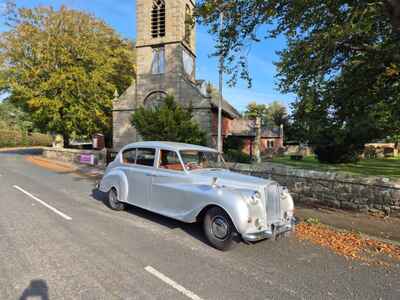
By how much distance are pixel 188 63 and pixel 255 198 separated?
24206mm

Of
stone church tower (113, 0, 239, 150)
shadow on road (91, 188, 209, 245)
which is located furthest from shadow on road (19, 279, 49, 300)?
stone church tower (113, 0, 239, 150)

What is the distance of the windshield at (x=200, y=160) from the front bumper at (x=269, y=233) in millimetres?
2069

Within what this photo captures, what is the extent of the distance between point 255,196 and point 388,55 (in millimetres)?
6686

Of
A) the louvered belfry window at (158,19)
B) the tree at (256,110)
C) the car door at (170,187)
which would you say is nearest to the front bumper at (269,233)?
the car door at (170,187)

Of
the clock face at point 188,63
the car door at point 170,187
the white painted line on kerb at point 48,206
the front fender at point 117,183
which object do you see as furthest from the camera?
the clock face at point 188,63

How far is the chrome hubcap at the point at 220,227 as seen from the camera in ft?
16.0

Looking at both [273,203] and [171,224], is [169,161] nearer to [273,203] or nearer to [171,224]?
[171,224]

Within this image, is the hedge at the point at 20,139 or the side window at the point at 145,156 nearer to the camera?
the side window at the point at 145,156

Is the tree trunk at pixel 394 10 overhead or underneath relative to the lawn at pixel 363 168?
overhead

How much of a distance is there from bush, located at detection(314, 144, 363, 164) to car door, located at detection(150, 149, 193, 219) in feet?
64.2

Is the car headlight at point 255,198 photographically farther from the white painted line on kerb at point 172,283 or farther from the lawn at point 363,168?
the lawn at point 363,168

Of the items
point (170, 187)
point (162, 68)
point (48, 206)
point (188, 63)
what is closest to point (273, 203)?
point (170, 187)

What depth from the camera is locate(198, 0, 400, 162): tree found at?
6.86 metres

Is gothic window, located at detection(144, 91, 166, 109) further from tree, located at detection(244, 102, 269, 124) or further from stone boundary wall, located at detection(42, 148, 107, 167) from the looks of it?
tree, located at detection(244, 102, 269, 124)
